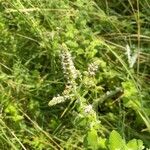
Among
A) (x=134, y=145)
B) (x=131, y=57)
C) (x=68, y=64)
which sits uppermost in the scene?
(x=68, y=64)

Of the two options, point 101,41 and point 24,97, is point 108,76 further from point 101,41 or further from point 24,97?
point 24,97

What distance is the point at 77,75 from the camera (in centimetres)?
207

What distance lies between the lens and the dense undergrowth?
7.23ft

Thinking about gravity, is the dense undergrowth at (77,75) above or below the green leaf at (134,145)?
above

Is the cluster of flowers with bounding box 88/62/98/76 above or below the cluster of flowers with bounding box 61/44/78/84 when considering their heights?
below

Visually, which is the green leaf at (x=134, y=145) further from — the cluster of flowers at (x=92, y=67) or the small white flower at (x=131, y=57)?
the small white flower at (x=131, y=57)

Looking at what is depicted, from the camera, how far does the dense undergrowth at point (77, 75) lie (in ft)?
7.23

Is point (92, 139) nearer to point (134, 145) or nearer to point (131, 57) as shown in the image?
point (134, 145)

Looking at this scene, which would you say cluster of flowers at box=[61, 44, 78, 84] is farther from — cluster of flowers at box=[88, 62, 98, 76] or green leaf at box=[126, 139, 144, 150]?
green leaf at box=[126, 139, 144, 150]

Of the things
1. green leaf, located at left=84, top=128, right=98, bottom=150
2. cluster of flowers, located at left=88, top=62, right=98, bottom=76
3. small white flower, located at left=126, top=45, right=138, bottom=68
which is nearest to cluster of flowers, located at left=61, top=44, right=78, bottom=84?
cluster of flowers, located at left=88, top=62, right=98, bottom=76

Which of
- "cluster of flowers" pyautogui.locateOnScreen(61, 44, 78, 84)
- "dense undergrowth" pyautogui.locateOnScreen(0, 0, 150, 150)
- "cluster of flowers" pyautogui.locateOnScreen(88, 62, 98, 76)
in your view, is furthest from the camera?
"dense undergrowth" pyautogui.locateOnScreen(0, 0, 150, 150)

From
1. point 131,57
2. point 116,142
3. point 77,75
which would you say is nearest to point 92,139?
point 116,142

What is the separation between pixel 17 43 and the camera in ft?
8.43

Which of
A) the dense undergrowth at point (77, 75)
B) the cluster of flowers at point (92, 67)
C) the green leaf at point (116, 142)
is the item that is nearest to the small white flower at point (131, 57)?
the dense undergrowth at point (77, 75)
